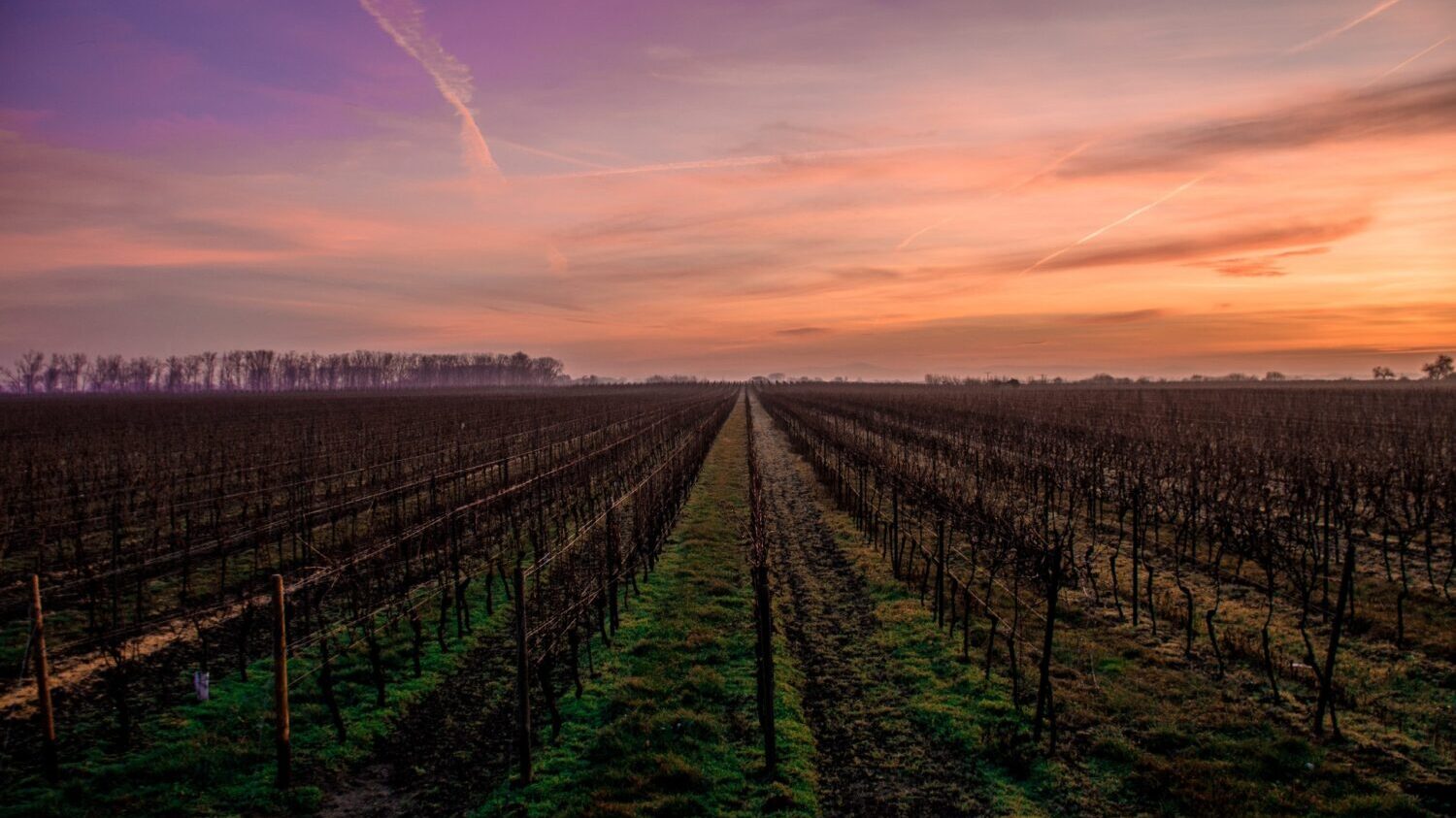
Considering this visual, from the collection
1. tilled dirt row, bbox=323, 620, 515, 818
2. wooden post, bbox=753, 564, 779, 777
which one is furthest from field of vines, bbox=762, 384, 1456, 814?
tilled dirt row, bbox=323, 620, 515, 818

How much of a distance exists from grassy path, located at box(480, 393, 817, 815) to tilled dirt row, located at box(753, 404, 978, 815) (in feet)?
0.98

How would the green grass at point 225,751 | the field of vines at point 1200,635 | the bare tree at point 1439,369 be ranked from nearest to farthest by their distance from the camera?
the green grass at point 225,751, the field of vines at point 1200,635, the bare tree at point 1439,369

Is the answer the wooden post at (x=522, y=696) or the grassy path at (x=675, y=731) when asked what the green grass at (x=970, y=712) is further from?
the wooden post at (x=522, y=696)

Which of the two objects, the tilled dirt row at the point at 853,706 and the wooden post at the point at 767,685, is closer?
the tilled dirt row at the point at 853,706

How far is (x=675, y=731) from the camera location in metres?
6.70

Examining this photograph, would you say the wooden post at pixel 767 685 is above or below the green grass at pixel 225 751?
above

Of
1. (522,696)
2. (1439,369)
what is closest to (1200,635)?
(522,696)

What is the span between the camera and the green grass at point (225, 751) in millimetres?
5523

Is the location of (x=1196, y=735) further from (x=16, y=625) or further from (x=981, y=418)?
(x=981, y=418)

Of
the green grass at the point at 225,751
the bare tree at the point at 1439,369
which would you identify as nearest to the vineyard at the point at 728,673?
the green grass at the point at 225,751

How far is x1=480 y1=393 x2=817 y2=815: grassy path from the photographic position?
562 cm

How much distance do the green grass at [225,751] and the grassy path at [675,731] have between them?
6.00 feet

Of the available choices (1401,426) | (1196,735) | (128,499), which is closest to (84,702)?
(1196,735)

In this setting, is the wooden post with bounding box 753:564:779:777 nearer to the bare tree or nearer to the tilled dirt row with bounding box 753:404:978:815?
the tilled dirt row with bounding box 753:404:978:815
